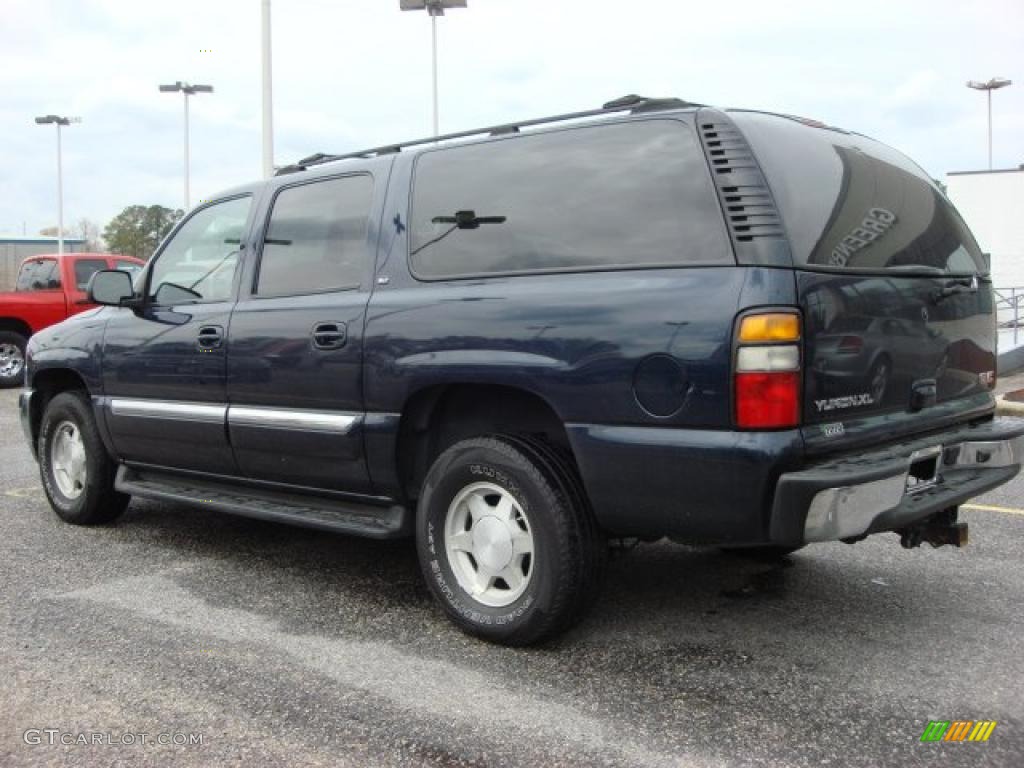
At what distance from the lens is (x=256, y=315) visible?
4449 millimetres

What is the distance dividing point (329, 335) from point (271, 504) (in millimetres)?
939

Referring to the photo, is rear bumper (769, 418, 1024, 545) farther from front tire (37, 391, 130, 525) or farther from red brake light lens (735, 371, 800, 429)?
front tire (37, 391, 130, 525)

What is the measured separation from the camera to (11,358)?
14.3m

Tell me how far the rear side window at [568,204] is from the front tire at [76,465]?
8.52ft

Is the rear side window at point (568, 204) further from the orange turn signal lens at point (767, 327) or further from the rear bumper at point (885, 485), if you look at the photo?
the rear bumper at point (885, 485)

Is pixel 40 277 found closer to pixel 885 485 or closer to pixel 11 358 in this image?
pixel 11 358

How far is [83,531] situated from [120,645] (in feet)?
6.89

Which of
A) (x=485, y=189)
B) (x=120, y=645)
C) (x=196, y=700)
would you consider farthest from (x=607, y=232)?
(x=120, y=645)

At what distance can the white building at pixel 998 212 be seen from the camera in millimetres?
37875

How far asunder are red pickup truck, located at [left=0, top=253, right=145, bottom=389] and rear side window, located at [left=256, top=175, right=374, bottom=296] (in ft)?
33.8

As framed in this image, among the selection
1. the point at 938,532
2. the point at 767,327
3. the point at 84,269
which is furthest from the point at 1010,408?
the point at 84,269

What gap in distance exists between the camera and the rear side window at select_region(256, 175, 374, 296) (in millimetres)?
4238

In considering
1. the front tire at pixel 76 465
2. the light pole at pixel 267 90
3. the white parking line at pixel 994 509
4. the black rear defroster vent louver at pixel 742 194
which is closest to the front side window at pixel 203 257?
the front tire at pixel 76 465

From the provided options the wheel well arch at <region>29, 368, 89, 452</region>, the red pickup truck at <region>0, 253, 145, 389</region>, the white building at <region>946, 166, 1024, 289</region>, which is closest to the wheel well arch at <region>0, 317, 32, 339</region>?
the red pickup truck at <region>0, 253, 145, 389</region>
